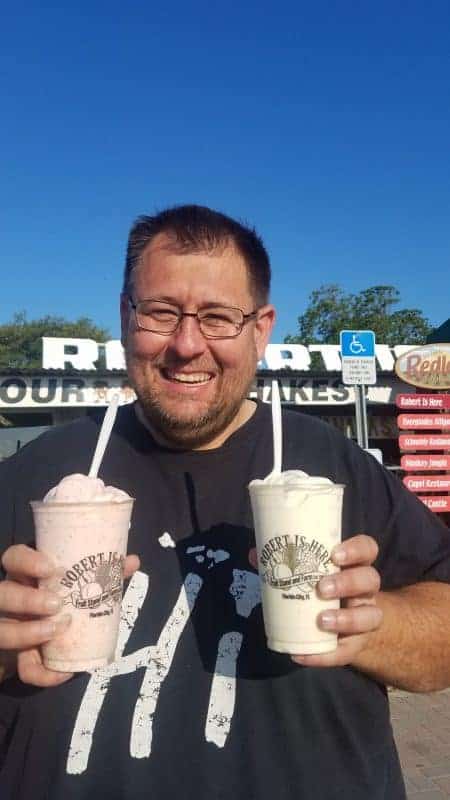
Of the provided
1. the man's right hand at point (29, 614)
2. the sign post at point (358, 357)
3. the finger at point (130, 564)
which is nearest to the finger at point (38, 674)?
the man's right hand at point (29, 614)

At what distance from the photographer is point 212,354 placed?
1.88 metres

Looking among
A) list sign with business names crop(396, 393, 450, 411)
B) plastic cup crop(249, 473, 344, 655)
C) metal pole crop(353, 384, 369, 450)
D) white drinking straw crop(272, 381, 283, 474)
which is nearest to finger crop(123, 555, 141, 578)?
plastic cup crop(249, 473, 344, 655)

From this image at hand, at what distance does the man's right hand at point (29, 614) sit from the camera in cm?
135

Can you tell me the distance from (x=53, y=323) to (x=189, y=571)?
1940 inches

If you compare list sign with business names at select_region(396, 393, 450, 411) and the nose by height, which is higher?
list sign with business names at select_region(396, 393, 450, 411)

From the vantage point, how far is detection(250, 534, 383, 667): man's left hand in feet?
4.54

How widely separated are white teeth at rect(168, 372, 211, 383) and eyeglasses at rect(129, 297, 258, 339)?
108 millimetres

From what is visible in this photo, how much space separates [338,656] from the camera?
1406 millimetres

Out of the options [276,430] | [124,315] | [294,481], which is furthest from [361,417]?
[294,481]

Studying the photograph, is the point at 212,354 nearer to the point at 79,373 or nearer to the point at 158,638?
the point at 158,638

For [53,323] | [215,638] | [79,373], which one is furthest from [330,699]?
[53,323]

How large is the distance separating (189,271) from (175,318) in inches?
5.4

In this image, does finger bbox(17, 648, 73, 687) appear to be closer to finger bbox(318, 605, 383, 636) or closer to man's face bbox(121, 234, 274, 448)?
finger bbox(318, 605, 383, 636)

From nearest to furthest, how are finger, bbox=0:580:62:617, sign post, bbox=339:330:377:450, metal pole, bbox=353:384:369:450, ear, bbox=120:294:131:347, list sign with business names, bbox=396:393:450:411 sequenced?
1. finger, bbox=0:580:62:617
2. ear, bbox=120:294:131:347
3. sign post, bbox=339:330:377:450
4. metal pole, bbox=353:384:369:450
5. list sign with business names, bbox=396:393:450:411
